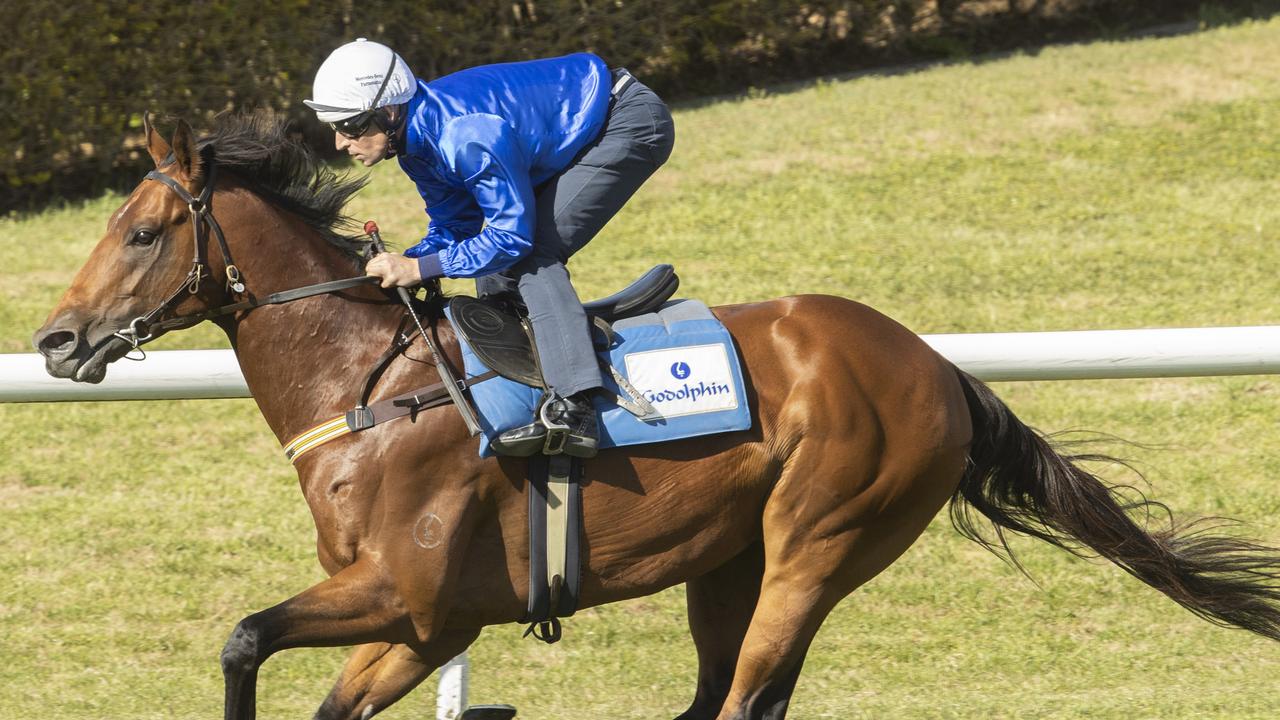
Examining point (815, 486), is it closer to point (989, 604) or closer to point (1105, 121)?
point (989, 604)

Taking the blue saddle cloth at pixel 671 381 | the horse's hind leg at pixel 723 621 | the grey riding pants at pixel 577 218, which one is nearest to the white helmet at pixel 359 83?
the grey riding pants at pixel 577 218

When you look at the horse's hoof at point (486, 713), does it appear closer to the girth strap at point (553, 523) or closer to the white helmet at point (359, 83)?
the girth strap at point (553, 523)

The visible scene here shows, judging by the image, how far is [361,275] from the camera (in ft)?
12.9

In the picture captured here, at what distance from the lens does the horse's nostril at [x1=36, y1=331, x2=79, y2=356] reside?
11.8 feet

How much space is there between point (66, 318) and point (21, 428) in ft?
13.4

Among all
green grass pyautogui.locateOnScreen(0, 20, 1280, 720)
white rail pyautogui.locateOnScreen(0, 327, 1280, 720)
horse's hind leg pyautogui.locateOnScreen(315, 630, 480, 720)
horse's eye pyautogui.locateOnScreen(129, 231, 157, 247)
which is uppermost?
horse's eye pyautogui.locateOnScreen(129, 231, 157, 247)

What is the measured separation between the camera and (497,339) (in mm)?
3803

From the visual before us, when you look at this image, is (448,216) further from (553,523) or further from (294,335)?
(553,523)

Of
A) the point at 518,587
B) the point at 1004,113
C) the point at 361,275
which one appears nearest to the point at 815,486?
the point at 518,587

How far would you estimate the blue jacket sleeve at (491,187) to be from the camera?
364cm

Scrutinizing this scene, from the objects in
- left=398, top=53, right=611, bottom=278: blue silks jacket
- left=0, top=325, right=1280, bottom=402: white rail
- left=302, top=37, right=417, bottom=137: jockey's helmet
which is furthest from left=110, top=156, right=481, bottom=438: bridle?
left=0, top=325, right=1280, bottom=402: white rail

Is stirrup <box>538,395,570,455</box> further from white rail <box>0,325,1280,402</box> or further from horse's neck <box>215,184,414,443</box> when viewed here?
white rail <box>0,325,1280,402</box>

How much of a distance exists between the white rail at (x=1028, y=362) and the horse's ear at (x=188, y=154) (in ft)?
4.12

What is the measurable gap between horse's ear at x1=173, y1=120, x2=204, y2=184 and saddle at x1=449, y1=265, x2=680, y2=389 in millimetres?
704
